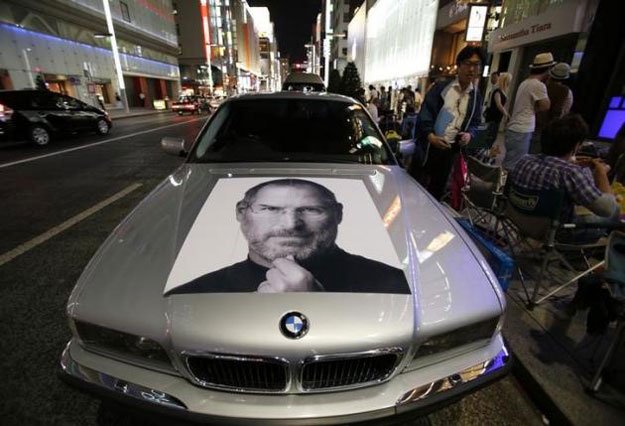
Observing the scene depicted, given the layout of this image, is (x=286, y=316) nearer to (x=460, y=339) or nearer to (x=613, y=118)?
(x=460, y=339)

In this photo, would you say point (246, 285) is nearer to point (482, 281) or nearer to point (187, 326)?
point (187, 326)

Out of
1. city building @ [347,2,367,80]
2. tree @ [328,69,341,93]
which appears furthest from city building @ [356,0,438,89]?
tree @ [328,69,341,93]

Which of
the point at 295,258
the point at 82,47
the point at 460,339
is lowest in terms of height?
the point at 460,339

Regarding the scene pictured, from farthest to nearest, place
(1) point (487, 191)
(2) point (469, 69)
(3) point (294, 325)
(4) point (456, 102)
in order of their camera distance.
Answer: (4) point (456, 102) < (2) point (469, 69) < (1) point (487, 191) < (3) point (294, 325)

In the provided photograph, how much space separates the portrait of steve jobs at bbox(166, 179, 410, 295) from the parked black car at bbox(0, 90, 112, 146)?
34.0 feet

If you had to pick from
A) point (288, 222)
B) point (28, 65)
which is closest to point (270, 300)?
point (288, 222)

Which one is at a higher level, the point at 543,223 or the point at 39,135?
the point at 543,223

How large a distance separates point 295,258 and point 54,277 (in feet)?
8.49

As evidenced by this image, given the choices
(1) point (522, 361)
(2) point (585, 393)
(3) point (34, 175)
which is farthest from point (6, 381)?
(3) point (34, 175)

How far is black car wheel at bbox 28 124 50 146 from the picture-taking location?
360 inches

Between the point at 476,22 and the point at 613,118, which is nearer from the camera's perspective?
the point at 613,118

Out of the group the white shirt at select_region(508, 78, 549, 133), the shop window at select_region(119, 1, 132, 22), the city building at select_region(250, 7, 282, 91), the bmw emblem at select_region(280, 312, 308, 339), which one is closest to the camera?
the bmw emblem at select_region(280, 312, 308, 339)

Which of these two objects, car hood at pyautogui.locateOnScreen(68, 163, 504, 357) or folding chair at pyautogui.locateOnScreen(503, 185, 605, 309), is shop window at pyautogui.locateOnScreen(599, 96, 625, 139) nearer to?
folding chair at pyautogui.locateOnScreen(503, 185, 605, 309)

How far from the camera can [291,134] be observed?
8.24 ft
